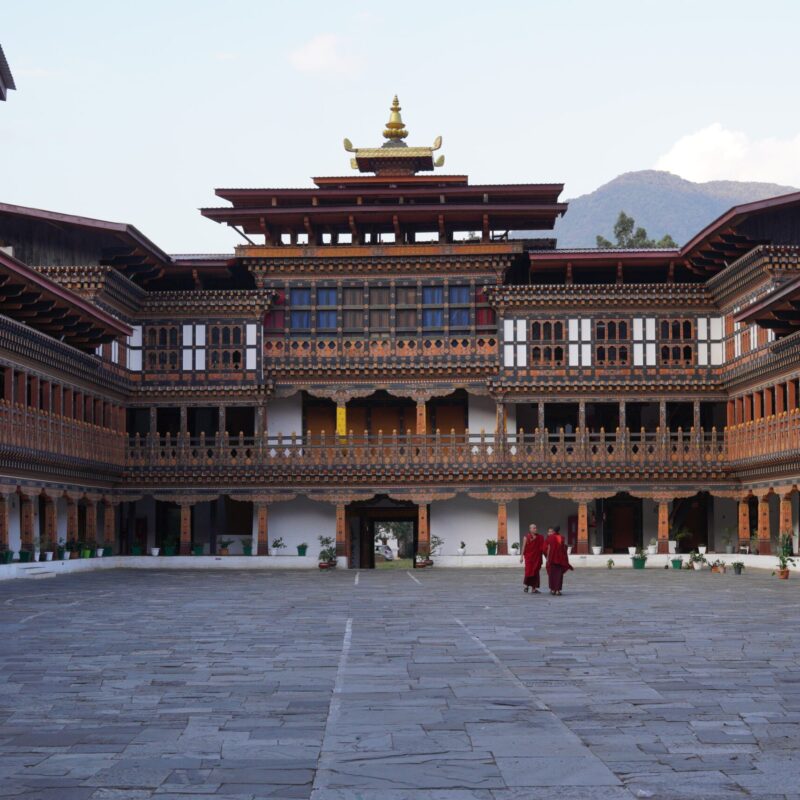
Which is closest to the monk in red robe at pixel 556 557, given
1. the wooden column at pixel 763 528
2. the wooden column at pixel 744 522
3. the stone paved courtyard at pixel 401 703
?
the stone paved courtyard at pixel 401 703

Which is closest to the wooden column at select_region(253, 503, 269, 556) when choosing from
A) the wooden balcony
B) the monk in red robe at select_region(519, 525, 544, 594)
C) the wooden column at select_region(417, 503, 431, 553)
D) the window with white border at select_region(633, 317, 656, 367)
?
the wooden balcony

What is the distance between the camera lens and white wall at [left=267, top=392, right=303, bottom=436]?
51062 millimetres

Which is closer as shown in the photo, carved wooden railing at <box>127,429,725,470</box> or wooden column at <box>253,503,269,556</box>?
carved wooden railing at <box>127,429,725,470</box>

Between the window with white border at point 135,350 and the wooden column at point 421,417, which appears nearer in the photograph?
the wooden column at point 421,417

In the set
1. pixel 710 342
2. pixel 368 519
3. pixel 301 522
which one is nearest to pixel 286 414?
pixel 301 522

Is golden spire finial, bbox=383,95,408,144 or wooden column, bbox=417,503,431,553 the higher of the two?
golden spire finial, bbox=383,95,408,144

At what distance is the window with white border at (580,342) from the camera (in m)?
48.8

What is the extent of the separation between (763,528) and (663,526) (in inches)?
149

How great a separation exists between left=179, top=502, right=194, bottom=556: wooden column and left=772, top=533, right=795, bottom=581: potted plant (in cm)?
2128

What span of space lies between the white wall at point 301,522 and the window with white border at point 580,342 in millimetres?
10739

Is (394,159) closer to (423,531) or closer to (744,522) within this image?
(423,531)

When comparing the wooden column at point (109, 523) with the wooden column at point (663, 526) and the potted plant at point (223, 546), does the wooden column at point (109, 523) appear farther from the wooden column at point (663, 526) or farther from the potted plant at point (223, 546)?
the wooden column at point (663, 526)

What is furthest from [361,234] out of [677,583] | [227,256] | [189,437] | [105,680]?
[105,680]

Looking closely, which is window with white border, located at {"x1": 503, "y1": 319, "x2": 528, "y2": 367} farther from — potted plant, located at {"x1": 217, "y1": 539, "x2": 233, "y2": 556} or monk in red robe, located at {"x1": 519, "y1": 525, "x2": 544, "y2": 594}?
monk in red robe, located at {"x1": 519, "y1": 525, "x2": 544, "y2": 594}
